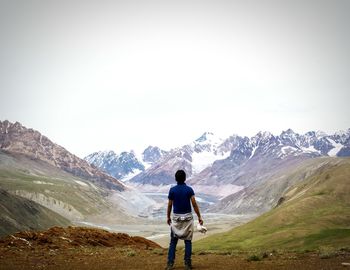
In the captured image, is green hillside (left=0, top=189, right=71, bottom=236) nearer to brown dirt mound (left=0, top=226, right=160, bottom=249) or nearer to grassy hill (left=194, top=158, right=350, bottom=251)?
grassy hill (left=194, top=158, right=350, bottom=251)

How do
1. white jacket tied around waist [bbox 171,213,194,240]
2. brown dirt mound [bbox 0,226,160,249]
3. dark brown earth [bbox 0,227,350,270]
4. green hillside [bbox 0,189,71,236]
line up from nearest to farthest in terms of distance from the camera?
white jacket tied around waist [bbox 171,213,194,240] < dark brown earth [bbox 0,227,350,270] < brown dirt mound [bbox 0,226,160,249] < green hillside [bbox 0,189,71,236]

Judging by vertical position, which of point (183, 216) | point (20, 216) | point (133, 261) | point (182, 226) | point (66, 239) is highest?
point (20, 216)

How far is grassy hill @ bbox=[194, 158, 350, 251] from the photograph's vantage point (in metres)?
70.6

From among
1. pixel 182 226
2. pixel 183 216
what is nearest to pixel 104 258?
pixel 182 226

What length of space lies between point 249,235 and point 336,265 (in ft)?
240

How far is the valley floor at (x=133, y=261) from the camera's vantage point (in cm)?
2067

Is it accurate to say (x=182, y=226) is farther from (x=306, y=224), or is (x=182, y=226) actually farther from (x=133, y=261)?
(x=306, y=224)

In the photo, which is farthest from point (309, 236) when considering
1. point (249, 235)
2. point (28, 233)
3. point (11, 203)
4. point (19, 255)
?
point (11, 203)

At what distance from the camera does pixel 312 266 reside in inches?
781

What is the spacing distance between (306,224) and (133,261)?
68.4 metres

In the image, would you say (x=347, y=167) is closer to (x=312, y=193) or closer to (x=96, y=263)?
(x=312, y=193)

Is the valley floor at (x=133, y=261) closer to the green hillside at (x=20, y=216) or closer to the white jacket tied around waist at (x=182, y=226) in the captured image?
the white jacket tied around waist at (x=182, y=226)

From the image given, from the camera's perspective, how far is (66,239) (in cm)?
3300

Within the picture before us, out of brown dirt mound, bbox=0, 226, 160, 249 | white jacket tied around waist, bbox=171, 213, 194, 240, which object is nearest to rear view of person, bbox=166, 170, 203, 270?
white jacket tied around waist, bbox=171, 213, 194, 240
